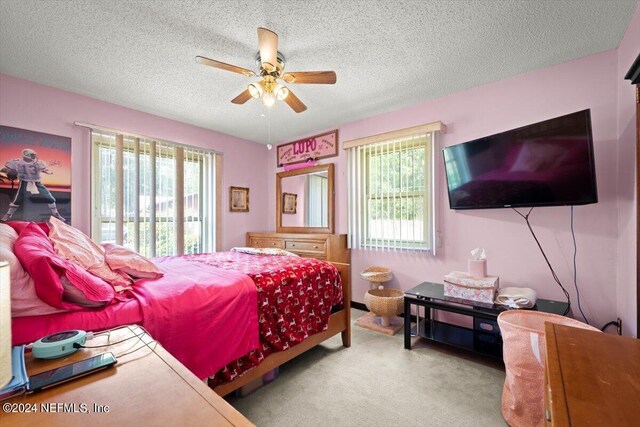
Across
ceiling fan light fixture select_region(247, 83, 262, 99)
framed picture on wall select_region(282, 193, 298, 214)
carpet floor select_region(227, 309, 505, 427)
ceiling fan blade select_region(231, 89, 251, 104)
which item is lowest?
carpet floor select_region(227, 309, 505, 427)

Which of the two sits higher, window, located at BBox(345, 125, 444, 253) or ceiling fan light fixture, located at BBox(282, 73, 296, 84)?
ceiling fan light fixture, located at BBox(282, 73, 296, 84)

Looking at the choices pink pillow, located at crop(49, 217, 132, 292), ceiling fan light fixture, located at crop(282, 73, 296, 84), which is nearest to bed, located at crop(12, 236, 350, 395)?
pink pillow, located at crop(49, 217, 132, 292)

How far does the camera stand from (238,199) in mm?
4172

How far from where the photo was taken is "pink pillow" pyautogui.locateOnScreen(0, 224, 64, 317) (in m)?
1.13

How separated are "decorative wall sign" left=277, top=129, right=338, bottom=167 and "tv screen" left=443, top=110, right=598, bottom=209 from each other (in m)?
1.62

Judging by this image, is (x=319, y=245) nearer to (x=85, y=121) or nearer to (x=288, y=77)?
(x=288, y=77)

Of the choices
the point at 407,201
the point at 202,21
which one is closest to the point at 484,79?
the point at 407,201

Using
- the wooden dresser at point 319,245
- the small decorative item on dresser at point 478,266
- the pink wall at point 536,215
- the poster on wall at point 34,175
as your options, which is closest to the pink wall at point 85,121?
the poster on wall at point 34,175

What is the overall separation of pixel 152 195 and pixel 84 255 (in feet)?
5.65

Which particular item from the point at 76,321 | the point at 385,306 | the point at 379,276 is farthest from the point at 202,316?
the point at 379,276

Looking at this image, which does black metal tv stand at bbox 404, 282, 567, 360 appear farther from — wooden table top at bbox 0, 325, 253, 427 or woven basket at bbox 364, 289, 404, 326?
wooden table top at bbox 0, 325, 253, 427

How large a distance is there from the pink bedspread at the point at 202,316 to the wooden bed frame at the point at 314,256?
203mm

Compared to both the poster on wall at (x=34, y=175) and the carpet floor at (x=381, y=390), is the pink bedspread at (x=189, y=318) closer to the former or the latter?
the carpet floor at (x=381, y=390)

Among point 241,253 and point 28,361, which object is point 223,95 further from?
point 28,361
